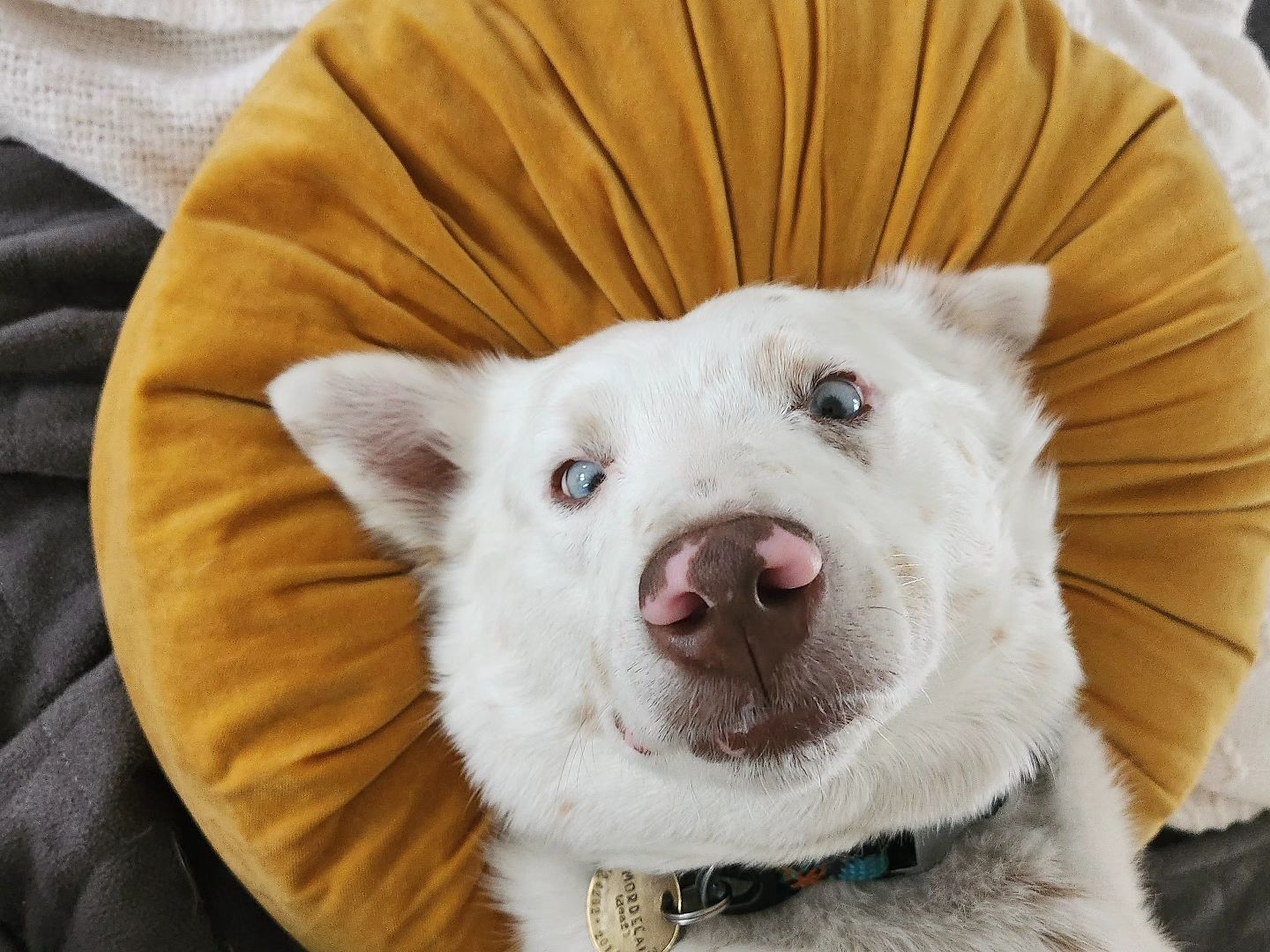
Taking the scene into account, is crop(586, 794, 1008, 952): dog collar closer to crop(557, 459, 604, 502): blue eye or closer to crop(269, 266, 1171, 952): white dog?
crop(269, 266, 1171, 952): white dog

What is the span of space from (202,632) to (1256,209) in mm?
2243

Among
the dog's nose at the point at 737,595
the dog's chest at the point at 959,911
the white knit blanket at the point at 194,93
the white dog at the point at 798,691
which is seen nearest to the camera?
the dog's nose at the point at 737,595

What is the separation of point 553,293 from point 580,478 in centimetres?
37

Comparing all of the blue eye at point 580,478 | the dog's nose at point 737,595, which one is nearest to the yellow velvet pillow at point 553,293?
the blue eye at point 580,478

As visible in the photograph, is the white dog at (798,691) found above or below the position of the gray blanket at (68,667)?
above

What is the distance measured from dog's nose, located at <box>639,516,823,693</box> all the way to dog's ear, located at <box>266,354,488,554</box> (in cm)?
61

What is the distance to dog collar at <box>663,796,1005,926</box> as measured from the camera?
130 centimetres

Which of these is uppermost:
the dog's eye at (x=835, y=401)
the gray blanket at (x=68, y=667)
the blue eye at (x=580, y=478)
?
the dog's eye at (x=835, y=401)

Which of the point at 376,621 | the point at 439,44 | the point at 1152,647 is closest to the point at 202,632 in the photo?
the point at 376,621

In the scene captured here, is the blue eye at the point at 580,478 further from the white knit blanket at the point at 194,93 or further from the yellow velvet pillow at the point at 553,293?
the white knit blanket at the point at 194,93

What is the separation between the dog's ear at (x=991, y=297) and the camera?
1509 millimetres

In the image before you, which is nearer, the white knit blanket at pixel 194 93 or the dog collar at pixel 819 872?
the dog collar at pixel 819 872

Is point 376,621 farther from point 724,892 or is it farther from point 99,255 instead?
point 99,255

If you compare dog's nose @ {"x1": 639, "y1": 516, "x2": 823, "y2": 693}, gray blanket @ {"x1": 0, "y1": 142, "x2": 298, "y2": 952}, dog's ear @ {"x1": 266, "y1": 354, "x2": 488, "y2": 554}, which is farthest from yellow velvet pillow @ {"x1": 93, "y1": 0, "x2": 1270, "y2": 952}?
dog's nose @ {"x1": 639, "y1": 516, "x2": 823, "y2": 693}
